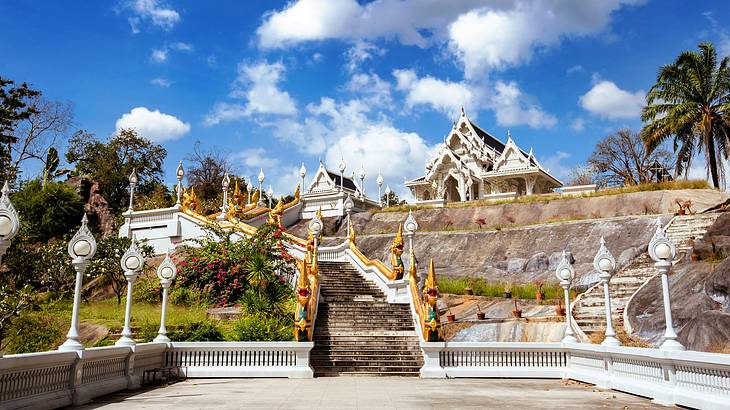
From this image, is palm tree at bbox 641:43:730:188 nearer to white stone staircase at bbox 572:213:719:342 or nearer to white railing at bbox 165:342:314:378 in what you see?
white stone staircase at bbox 572:213:719:342

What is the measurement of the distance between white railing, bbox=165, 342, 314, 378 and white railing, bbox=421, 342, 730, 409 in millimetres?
3424

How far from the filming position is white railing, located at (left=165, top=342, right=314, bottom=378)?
14.6 m

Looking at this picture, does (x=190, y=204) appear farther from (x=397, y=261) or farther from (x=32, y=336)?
(x=397, y=261)

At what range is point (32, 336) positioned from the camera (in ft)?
63.4

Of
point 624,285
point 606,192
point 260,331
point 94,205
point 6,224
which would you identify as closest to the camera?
point 6,224

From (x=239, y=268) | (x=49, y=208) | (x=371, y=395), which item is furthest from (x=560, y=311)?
(x=49, y=208)

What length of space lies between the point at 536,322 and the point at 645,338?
3.39 m

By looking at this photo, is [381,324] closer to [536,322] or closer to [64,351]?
[536,322]

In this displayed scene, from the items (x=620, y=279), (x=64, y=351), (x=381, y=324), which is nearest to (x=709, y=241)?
(x=620, y=279)

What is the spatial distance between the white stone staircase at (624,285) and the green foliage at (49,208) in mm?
34071

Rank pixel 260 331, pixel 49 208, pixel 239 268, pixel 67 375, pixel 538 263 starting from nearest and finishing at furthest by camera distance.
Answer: pixel 67 375 → pixel 260 331 → pixel 239 268 → pixel 538 263 → pixel 49 208

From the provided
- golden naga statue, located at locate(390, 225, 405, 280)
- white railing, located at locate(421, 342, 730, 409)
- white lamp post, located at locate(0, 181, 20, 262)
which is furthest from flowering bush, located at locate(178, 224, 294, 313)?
white lamp post, located at locate(0, 181, 20, 262)

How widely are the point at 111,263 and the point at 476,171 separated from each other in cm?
3344

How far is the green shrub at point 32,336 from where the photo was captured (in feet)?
61.8
